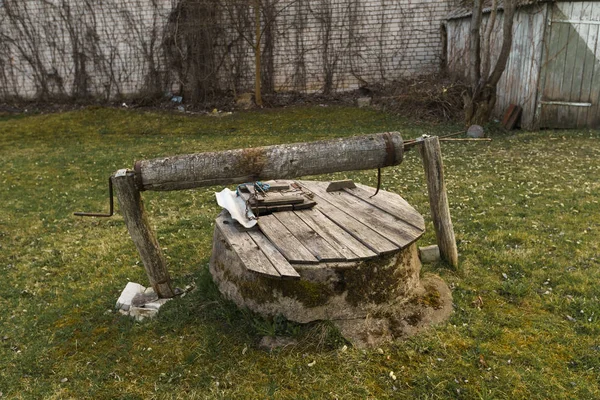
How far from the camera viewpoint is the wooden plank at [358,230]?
3.55 metres

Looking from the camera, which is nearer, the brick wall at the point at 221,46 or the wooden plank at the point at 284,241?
the wooden plank at the point at 284,241

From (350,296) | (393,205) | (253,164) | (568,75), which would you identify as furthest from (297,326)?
(568,75)

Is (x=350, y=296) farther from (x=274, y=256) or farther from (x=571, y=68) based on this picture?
(x=571, y=68)

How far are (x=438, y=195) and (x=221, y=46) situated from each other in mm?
13380

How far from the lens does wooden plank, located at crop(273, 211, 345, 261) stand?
11.3 feet

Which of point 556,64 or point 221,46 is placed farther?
point 221,46

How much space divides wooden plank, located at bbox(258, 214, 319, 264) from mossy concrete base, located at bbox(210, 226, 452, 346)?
0.06 meters

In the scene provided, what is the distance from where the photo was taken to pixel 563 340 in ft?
11.3

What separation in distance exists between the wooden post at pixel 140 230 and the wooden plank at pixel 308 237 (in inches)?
42.7

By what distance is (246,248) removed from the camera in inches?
142

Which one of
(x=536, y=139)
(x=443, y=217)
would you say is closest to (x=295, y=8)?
(x=536, y=139)

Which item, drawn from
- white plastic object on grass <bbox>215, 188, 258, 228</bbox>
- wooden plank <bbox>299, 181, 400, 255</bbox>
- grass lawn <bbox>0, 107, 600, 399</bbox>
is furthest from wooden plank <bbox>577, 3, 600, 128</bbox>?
white plastic object on grass <bbox>215, 188, 258, 228</bbox>

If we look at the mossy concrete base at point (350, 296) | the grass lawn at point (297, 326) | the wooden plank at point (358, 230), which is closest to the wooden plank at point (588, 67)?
the grass lawn at point (297, 326)

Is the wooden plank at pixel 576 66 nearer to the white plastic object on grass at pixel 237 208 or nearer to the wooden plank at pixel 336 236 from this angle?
the wooden plank at pixel 336 236
